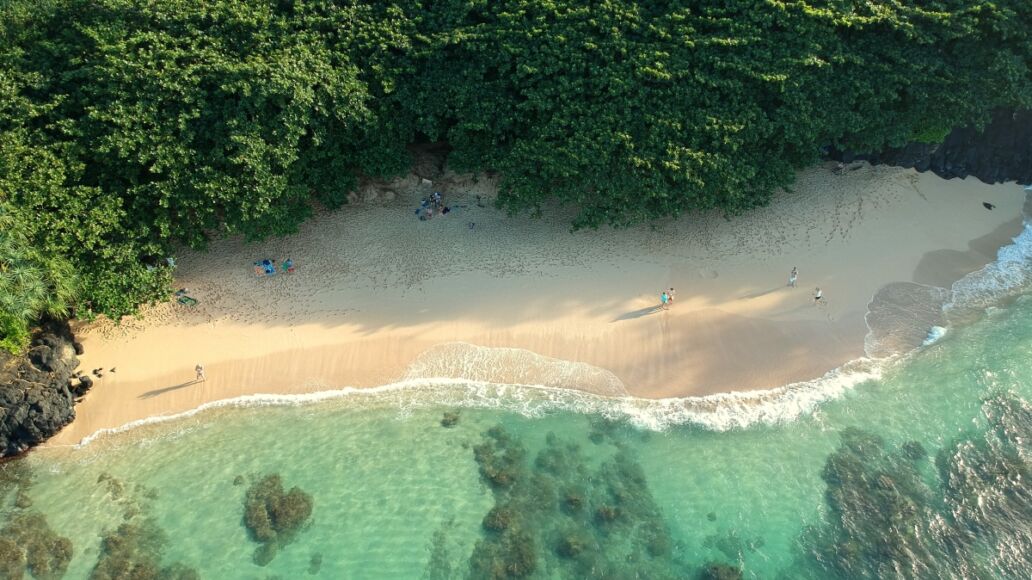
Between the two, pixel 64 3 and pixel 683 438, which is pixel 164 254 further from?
pixel 683 438

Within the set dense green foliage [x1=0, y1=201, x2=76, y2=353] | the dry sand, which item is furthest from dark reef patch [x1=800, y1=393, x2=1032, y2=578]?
dense green foliage [x1=0, y1=201, x2=76, y2=353]

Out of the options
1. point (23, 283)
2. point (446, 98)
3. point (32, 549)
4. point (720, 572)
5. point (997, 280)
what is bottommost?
point (720, 572)

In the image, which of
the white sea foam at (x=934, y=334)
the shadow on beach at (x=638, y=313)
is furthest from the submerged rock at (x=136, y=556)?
the white sea foam at (x=934, y=334)

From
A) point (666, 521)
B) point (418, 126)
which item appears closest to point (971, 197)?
point (666, 521)

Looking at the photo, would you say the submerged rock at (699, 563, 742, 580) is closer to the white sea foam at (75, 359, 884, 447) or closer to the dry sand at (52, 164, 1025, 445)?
the white sea foam at (75, 359, 884, 447)

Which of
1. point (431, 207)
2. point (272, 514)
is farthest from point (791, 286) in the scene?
point (272, 514)

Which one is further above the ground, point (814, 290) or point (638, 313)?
point (814, 290)

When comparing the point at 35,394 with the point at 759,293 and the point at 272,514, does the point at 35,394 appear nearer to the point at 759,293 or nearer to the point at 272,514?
the point at 272,514

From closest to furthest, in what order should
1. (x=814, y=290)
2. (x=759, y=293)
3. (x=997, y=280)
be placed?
(x=759, y=293) < (x=814, y=290) < (x=997, y=280)
